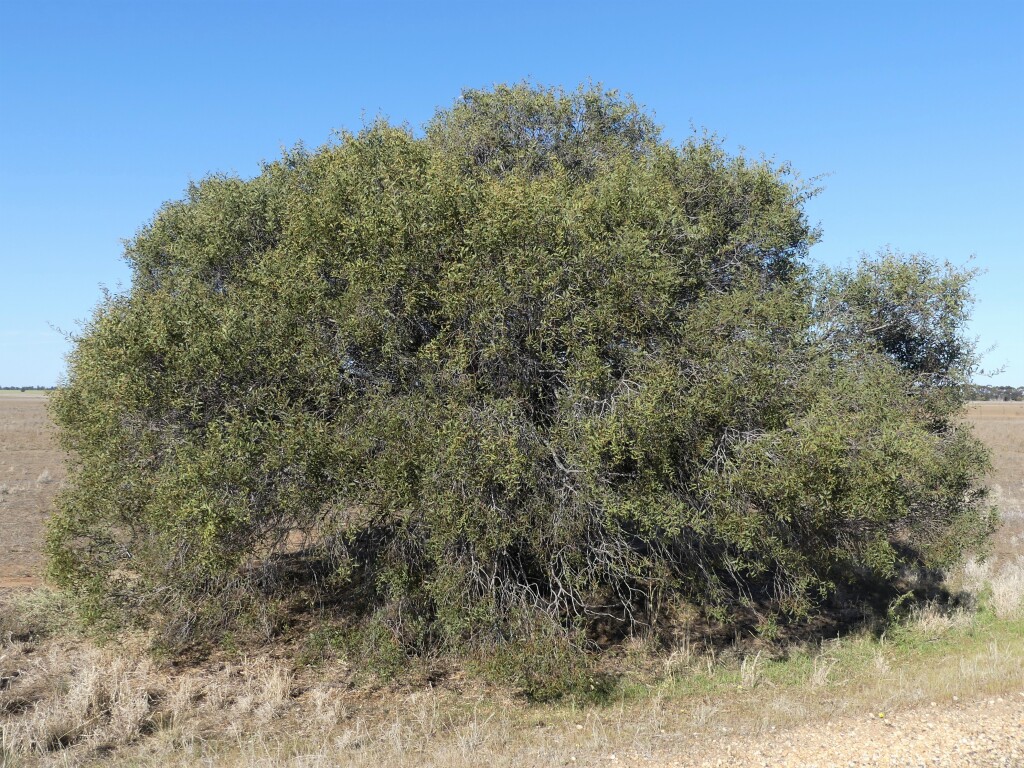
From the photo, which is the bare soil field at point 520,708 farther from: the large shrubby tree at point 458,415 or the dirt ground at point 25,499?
the dirt ground at point 25,499

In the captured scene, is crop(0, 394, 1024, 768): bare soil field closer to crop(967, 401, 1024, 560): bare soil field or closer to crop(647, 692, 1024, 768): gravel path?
crop(647, 692, 1024, 768): gravel path

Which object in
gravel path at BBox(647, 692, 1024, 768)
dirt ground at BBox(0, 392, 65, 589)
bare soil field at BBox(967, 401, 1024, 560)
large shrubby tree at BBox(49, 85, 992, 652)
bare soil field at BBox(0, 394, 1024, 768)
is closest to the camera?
gravel path at BBox(647, 692, 1024, 768)

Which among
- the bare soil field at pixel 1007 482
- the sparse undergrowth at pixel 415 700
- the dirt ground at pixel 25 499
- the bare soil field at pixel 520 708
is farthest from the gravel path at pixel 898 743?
the dirt ground at pixel 25 499

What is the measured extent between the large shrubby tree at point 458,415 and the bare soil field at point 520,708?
1012 millimetres

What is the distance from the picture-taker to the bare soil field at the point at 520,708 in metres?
8.30

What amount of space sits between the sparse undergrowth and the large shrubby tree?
39.0 inches

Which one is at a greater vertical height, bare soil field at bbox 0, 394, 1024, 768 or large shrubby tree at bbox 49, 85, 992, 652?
large shrubby tree at bbox 49, 85, 992, 652

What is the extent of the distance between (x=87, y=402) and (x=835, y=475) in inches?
439

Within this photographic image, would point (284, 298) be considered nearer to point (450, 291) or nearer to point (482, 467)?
point (450, 291)

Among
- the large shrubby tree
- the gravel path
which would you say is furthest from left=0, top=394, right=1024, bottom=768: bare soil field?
the large shrubby tree

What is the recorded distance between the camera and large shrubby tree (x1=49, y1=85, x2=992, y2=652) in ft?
33.3

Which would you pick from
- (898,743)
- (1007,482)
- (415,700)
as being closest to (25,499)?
(415,700)

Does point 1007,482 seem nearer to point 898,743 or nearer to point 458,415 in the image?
point 898,743

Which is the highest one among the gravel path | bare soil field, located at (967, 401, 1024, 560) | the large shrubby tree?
the large shrubby tree
